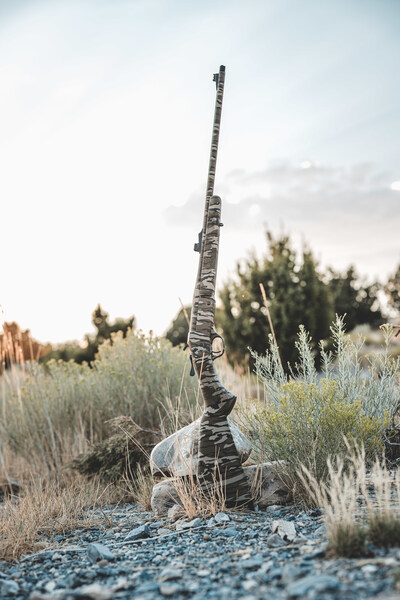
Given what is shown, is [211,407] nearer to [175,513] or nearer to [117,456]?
[175,513]

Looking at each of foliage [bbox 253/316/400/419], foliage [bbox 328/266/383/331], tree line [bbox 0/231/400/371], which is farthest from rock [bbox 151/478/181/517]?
foliage [bbox 328/266/383/331]

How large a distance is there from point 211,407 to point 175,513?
2.68 feet

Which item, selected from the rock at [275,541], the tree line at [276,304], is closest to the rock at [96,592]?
Result: the rock at [275,541]

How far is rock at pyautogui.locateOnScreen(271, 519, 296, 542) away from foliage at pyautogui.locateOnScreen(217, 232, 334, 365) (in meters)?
7.75

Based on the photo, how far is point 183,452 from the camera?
13.5ft

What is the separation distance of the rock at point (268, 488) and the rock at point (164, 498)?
597mm

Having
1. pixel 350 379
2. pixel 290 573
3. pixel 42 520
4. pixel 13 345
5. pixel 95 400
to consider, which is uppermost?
pixel 13 345

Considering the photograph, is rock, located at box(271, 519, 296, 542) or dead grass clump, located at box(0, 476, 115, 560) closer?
rock, located at box(271, 519, 296, 542)

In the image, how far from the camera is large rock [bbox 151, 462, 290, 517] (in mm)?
3793

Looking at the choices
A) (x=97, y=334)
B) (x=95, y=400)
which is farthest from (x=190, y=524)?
(x=97, y=334)

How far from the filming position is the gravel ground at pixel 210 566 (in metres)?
2.21

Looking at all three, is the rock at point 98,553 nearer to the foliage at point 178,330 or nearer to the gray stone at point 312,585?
the gray stone at point 312,585

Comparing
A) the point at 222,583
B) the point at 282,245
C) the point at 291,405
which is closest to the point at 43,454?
the point at 291,405

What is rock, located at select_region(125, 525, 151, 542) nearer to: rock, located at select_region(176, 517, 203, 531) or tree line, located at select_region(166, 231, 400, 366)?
rock, located at select_region(176, 517, 203, 531)
